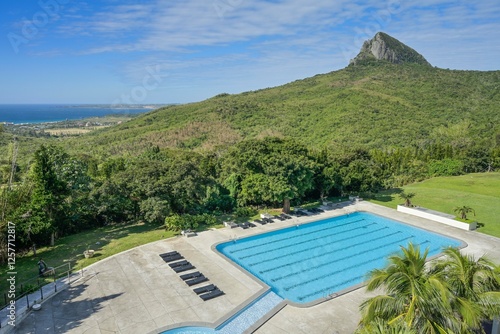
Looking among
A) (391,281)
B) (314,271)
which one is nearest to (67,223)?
(314,271)

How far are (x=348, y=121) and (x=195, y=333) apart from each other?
5734 centimetres

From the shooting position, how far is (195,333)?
10312mm

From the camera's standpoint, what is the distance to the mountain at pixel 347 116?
2290 inches

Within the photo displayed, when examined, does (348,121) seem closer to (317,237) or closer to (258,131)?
(258,131)

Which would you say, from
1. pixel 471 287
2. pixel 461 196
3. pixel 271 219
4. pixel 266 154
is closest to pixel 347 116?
pixel 461 196

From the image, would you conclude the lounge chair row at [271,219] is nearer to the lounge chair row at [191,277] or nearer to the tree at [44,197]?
the lounge chair row at [191,277]

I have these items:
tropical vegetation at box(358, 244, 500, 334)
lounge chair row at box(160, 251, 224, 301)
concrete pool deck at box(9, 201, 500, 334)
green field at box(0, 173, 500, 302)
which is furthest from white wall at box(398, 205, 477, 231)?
lounge chair row at box(160, 251, 224, 301)

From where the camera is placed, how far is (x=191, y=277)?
1370 cm

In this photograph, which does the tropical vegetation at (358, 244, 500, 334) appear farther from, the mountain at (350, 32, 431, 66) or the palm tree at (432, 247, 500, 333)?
the mountain at (350, 32, 431, 66)

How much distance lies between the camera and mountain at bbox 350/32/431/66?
105438 mm

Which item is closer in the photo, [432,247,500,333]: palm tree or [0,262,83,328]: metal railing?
[432,247,500,333]: palm tree

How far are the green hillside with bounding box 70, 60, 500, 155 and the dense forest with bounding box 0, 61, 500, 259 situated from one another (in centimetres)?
31

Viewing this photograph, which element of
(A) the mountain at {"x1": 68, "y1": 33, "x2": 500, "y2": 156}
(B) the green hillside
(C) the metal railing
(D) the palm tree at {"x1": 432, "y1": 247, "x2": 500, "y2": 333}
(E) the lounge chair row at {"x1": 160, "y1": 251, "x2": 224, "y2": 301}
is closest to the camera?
(D) the palm tree at {"x1": 432, "y1": 247, "x2": 500, "y2": 333}

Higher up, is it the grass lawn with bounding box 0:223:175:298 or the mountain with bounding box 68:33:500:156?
the mountain with bounding box 68:33:500:156
